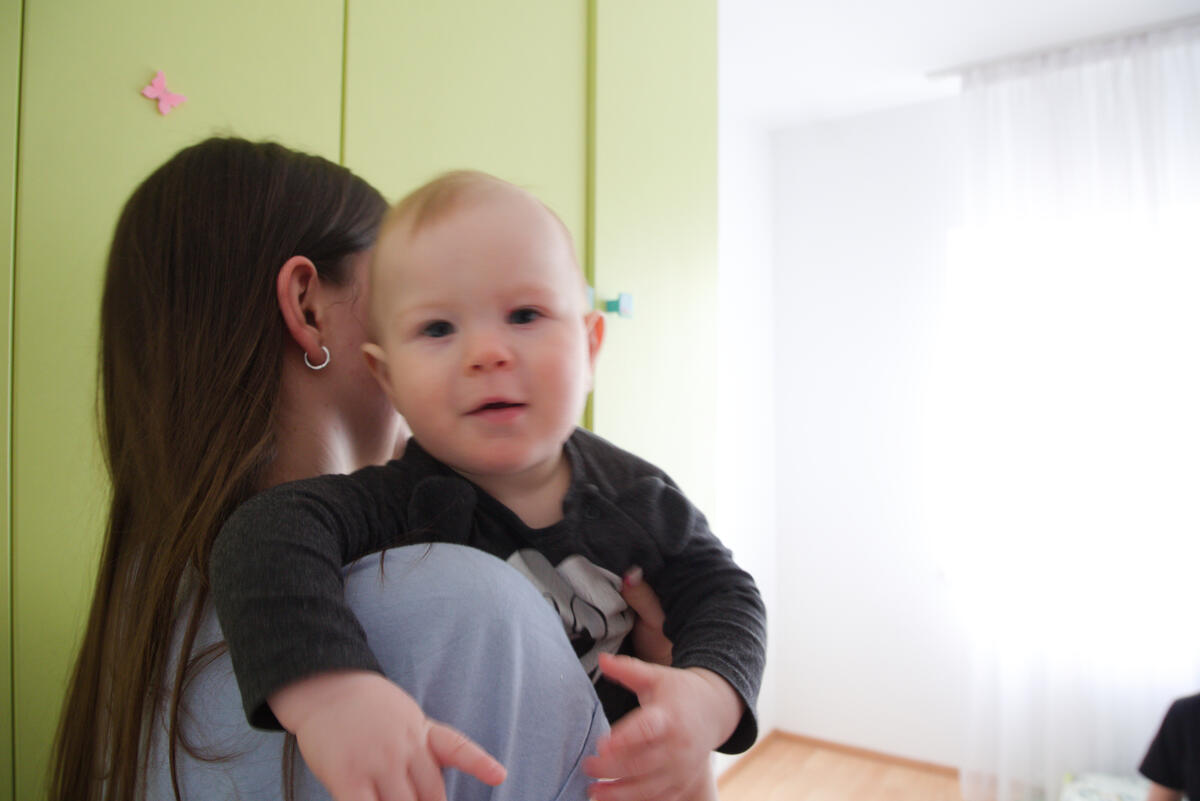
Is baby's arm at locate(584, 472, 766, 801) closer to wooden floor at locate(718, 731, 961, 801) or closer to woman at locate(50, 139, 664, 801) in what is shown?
woman at locate(50, 139, 664, 801)

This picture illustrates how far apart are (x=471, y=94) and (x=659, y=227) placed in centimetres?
60

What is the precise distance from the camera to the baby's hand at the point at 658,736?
556mm

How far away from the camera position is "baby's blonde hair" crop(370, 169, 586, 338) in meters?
0.75

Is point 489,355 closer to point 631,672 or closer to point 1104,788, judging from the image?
point 631,672

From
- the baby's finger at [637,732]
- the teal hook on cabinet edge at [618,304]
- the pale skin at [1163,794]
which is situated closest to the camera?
the baby's finger at [637,732]

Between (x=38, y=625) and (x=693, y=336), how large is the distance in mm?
1437

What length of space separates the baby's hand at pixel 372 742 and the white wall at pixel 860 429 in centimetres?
343

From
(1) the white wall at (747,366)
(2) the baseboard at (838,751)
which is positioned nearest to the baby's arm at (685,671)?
(1) the white wall at (747,366)

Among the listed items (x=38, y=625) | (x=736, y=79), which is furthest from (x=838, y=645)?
(x=38, y=625)

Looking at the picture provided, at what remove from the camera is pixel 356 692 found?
1.57 feet

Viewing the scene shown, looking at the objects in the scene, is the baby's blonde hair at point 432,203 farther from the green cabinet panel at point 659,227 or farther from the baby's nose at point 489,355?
the green cabinet panel at point 659,227

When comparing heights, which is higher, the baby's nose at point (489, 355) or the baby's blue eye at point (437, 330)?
the baby's blue eye at point (437, 330)

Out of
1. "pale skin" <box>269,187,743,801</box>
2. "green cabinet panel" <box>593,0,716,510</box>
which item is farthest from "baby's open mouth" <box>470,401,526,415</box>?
"green cabinet panel" <box>593,0,716,510</box>

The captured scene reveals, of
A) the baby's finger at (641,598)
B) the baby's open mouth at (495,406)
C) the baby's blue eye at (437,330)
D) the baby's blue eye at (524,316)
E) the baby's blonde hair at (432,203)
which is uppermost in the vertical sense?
the baby's blonde hair at (432,203)
